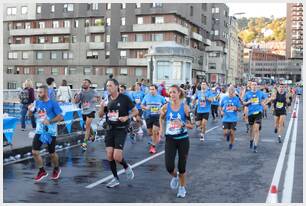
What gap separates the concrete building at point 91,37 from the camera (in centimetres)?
6662

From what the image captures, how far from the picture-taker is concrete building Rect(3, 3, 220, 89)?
6662cm

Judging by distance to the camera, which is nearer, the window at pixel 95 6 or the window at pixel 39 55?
the window at pixel 95 6

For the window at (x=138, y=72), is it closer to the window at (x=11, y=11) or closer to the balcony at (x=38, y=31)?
the balcony at (x=38, y=31)

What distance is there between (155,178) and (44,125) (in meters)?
2.23

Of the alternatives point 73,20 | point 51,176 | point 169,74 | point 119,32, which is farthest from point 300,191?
point 73,20

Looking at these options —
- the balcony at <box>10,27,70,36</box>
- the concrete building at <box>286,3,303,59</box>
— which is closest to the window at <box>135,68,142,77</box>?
the balcony at <box>10,27,70,36</box>

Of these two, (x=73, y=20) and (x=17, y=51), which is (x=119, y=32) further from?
(x=17, y=51)

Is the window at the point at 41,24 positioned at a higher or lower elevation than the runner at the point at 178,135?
higher

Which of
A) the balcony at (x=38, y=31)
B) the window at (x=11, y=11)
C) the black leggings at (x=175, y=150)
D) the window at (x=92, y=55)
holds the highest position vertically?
the window at (x=11, y=11)

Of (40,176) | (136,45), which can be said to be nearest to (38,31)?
(136,45)

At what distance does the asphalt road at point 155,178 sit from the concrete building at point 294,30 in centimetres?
19027

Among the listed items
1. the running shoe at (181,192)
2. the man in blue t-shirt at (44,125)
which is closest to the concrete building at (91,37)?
the man in blue t-shirt at (44,125)

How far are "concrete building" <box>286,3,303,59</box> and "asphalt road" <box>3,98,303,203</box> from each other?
624 feet

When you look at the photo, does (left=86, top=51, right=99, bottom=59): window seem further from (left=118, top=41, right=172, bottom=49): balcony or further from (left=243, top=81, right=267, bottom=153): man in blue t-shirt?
(left=243, top=81, right=267, bottom=153): man in blue t-shirt
